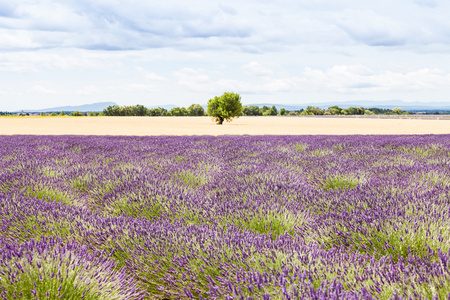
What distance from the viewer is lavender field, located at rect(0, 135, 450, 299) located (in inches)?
73.9

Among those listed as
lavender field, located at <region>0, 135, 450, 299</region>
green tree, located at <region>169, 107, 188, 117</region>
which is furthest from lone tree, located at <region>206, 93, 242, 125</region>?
green tree, located at <region>169, 107, 188, 117</region>

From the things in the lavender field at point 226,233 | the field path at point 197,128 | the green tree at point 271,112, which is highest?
the green tree at point 271,112

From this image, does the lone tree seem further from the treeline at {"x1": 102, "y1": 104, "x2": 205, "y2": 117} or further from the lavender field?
the treeline at {"x1": 102, "y1": 104, "x2": 205, "y2": 117}

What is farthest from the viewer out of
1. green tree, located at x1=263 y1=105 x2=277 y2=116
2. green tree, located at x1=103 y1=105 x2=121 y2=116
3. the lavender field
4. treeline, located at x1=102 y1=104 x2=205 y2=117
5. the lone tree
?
green tree, located at x1=263 y1=105 x2=277 y2=116

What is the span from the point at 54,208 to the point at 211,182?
1993 millimetres

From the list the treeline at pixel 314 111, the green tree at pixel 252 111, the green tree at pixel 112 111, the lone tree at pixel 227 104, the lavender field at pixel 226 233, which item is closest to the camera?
the lavender field at pixel 226 233

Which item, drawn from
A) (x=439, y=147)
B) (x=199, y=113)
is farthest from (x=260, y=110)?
(x=439, y=147)

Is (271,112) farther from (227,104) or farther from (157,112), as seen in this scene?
(227,104)

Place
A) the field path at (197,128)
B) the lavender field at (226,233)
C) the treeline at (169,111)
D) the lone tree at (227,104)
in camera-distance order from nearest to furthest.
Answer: the lavender field at (226,233) < the field path at (197,128) < the lone tree at (227,104) < the treeline at (169,111)

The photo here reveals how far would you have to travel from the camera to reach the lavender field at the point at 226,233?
1.88 meters

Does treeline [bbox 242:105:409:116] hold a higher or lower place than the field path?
higher

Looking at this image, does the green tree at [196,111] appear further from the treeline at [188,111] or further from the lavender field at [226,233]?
the lavender field at [226,233]

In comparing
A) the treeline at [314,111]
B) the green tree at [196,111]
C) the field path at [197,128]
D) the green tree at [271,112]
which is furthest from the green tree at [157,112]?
the field path at [197,128]

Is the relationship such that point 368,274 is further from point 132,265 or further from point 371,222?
point 132,265
